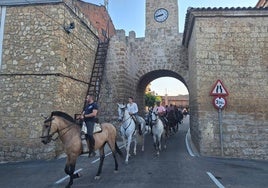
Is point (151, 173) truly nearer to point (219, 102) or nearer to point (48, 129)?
point (48, 129)

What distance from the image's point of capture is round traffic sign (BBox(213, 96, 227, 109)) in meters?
Answer: 8.93

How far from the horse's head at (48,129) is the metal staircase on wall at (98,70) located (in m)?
7.39

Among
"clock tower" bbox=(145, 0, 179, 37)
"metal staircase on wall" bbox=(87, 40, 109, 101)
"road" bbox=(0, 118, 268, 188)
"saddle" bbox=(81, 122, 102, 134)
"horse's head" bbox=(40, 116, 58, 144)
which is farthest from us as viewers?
"clock tower" bbox=(145, 0, 179, 37)

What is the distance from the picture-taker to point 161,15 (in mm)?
16766

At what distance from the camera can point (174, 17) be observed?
54.3ft

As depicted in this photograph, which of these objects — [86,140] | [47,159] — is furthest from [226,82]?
[47,159]

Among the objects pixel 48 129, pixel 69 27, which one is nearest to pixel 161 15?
pixel 69 27

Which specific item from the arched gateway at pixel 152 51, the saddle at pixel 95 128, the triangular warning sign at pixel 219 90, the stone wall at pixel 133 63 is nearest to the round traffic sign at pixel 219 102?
the triangular warning sign at pixel 219 90

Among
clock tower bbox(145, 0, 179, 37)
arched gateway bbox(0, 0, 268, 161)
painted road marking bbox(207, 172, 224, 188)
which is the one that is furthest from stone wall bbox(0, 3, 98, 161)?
clock tower bbox(145, 0, 179, 37)

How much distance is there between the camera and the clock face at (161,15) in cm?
1662

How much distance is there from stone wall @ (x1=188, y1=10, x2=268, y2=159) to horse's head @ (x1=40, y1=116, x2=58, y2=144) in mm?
5840

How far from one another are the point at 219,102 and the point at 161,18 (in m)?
9.73

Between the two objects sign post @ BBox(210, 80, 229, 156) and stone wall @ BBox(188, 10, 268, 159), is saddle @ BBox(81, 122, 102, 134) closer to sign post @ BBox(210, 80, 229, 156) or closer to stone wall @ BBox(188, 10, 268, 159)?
stone wall @ BBox(188, 10, 268, 159)

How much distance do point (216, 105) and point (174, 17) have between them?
379 inches
